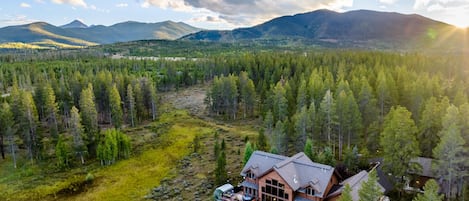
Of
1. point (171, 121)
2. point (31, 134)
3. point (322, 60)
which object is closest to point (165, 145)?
point (171, 121)

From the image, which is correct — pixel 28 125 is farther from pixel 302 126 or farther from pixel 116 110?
pixel 302 126

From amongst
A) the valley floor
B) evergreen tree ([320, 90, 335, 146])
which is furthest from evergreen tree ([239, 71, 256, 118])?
evergreen tree ([320, 90, 335, 146])

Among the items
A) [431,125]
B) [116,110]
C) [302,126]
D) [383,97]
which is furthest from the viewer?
[116,110]

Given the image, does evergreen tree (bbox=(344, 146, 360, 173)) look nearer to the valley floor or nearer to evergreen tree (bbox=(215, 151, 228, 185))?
the valley floor

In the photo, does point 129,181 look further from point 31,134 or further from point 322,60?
point 322,60

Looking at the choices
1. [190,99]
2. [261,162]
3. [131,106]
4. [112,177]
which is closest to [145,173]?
[112,177]

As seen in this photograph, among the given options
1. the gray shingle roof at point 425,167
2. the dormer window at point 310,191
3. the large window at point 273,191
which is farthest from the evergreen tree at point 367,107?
the large window at point 273,191
